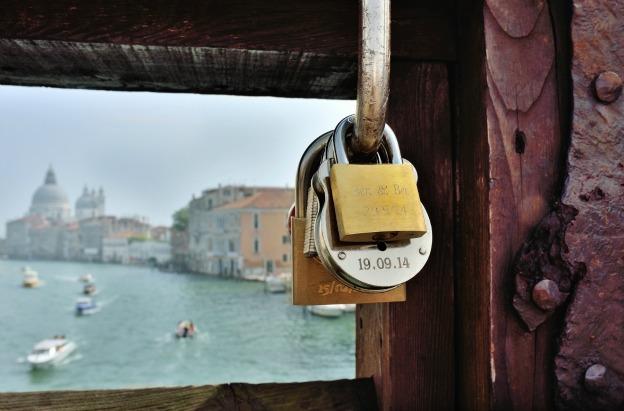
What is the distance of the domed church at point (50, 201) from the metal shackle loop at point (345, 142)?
5110 centimetres

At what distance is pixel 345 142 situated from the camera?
377mm

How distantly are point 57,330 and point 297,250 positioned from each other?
25135 mm

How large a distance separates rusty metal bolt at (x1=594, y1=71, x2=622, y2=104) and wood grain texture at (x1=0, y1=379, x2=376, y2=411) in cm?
28

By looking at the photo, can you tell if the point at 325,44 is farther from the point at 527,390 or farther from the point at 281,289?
the point at 281,289

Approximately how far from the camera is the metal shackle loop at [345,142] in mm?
370

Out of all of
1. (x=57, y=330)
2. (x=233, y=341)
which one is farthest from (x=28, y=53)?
(x=57, y=330)

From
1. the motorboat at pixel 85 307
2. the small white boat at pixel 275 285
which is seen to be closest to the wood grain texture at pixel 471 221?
the small white boat at pixel 275 285

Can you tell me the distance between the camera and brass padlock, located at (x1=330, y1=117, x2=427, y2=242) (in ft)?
1.07

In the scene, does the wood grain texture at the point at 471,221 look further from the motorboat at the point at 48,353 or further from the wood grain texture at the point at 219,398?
the motorboat at the point at 48,353

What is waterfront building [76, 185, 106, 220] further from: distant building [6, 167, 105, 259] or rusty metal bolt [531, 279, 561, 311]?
rusty metal bolt [531, 279, 561, 311]

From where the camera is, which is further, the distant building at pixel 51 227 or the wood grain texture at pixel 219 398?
the distant building at pixel 51 227

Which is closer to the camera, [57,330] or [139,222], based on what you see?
[57,330]

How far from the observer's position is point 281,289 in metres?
25.5

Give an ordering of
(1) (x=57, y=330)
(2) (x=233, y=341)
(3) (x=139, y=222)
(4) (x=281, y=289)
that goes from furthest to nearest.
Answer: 1. (3) (x=139, y=222)
2. (4) (x=281, y=289)
3. (1) (x=57, y=330)
4. (2) (x=233, y=341)
